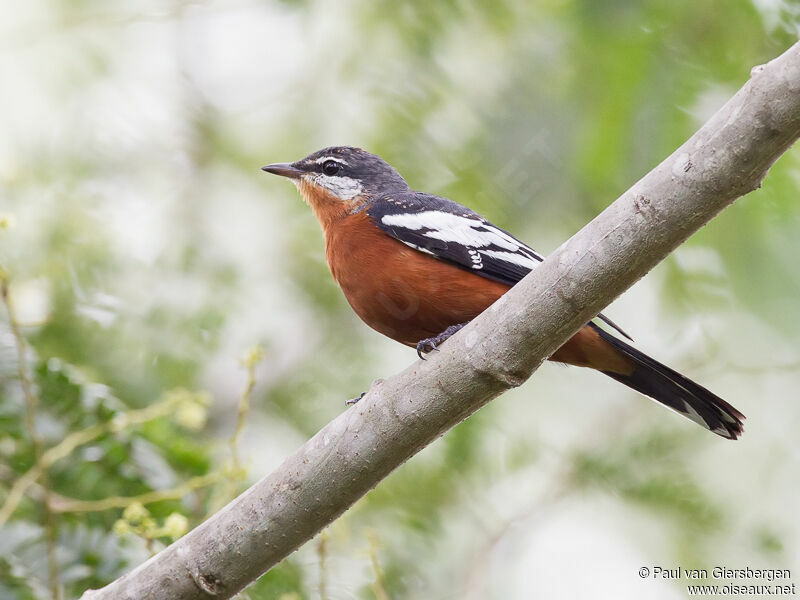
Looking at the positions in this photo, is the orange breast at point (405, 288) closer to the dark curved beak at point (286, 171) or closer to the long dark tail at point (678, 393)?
the long dark tail at point (678, 393)

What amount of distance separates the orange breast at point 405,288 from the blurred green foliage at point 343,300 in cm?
96

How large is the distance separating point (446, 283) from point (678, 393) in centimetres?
117

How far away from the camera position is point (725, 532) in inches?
193

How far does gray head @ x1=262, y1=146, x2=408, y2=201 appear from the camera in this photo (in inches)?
209

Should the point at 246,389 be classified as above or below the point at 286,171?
above

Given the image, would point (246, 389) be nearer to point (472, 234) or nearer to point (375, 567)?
point (375, 567)

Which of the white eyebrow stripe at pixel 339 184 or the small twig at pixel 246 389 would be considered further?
the white eyebrow stripe at pixel 339 184

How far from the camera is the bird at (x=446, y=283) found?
4168 millimetres

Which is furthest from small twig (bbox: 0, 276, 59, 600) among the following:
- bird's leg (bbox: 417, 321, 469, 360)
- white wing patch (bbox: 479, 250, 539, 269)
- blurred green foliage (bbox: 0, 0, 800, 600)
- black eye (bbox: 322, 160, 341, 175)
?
black eye (bbox: 322, 160, 341, 175)

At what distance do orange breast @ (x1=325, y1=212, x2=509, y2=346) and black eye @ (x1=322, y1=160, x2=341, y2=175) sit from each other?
2.91ft

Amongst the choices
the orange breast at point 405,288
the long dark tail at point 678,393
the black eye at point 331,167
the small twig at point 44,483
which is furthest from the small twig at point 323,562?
the black eye at point 331,167

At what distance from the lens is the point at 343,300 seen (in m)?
6.57

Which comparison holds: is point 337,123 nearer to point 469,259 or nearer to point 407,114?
point 407,114

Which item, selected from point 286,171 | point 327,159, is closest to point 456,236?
point 327,159
